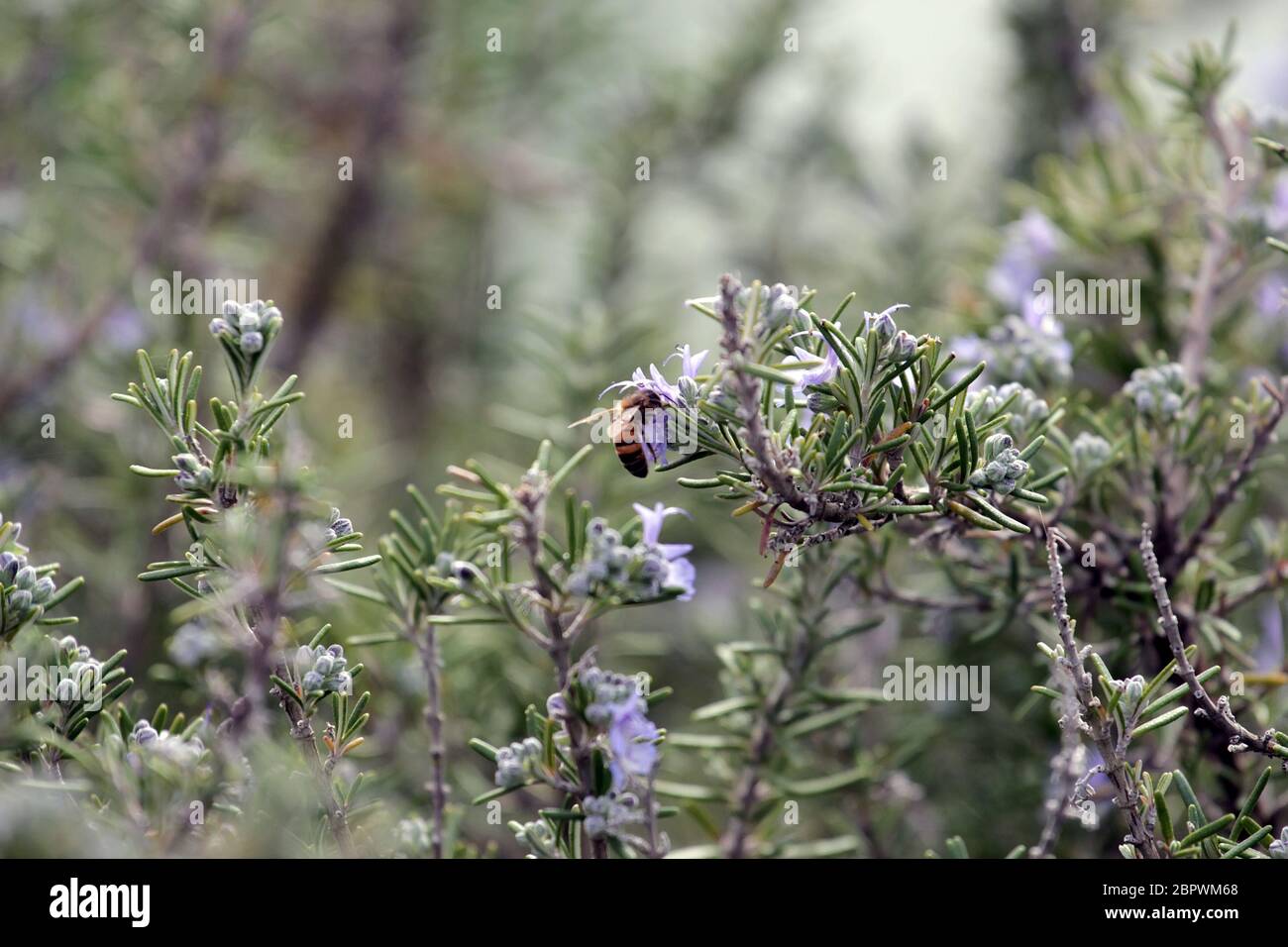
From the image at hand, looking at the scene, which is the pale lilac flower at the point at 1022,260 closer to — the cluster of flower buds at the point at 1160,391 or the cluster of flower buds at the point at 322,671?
the cluster of flower buds at the point at 1160,391

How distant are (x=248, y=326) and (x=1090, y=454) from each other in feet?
2.88

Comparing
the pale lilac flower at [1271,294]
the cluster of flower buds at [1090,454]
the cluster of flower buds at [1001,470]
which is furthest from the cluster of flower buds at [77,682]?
the pale lilac flower at [1271,294]

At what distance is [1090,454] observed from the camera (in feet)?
3.99

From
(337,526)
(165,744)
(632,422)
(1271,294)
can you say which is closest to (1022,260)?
(1271,294)

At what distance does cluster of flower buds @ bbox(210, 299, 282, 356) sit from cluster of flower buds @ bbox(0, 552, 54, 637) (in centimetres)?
28

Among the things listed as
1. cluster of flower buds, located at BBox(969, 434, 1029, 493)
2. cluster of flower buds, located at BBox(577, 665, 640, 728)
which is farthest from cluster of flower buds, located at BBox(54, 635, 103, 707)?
cluster of flower buds, located at BBox(969, 434, 1029, 493)

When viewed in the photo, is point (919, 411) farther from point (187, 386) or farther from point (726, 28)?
point (726, 28)

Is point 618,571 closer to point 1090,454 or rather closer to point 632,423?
point 632,423

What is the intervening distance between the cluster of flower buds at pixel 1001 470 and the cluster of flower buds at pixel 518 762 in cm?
46

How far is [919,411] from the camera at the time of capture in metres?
1.01

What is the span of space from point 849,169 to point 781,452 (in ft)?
5.39

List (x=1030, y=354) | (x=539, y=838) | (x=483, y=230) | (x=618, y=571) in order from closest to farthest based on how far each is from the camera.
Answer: (x=618, y=571)
(x=539, y=838)
(x=1030, y=354)
(x=483, y=230)

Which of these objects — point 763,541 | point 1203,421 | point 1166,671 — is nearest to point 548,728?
point 763,541

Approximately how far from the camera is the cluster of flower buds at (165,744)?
91 cm
